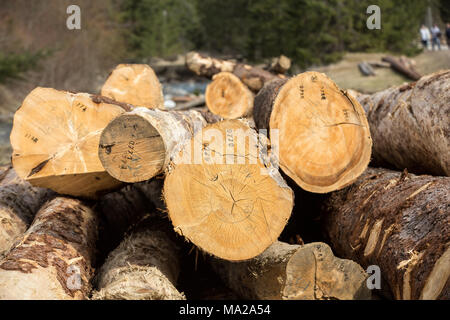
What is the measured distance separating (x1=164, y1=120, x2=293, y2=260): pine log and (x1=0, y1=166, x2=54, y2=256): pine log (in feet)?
4.56

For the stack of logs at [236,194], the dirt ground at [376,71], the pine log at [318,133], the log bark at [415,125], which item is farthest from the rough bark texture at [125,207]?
the dirt ground at [376,71]

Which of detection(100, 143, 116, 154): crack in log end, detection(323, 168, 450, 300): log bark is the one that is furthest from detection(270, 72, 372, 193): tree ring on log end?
detection(100, 143, 116, 154): crack in log end

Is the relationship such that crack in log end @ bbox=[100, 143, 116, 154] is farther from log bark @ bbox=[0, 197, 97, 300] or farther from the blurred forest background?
the blurred forest background

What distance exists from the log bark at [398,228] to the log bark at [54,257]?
1620 millimetres

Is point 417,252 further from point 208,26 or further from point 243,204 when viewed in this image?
point 208,26

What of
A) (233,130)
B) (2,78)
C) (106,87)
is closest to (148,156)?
(233,130)

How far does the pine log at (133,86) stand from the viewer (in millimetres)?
4992

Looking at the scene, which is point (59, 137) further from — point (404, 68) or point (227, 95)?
point (404, 68)

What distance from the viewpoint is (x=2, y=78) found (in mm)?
11789

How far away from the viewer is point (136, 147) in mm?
2518

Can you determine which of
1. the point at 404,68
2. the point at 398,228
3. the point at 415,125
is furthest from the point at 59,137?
the point at 404,68

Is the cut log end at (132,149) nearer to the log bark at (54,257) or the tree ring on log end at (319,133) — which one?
the log bark at (54,257)

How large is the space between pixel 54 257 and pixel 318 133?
67.5 inches
